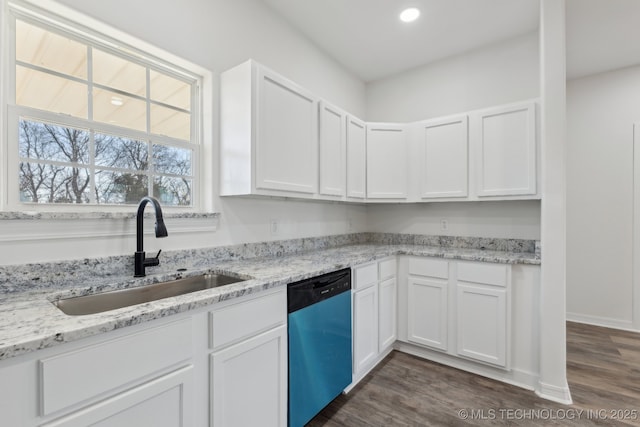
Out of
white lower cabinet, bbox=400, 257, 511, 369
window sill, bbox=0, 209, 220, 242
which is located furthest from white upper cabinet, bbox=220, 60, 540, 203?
white lower cabinet, bbox=400, 257, 511, 369

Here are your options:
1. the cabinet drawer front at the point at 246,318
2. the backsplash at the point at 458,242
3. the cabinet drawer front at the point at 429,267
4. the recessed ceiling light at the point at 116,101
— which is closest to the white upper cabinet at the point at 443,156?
the backsplash at the point at 458,242

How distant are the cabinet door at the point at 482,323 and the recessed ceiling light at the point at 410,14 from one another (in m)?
2.24

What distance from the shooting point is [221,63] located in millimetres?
2047

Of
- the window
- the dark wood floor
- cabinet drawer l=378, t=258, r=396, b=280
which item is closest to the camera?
the window

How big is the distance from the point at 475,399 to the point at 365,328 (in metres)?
0.86

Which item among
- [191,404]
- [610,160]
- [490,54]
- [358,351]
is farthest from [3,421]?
[610,160]

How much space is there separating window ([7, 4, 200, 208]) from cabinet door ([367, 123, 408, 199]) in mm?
1719

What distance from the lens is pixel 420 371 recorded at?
2.40 metres

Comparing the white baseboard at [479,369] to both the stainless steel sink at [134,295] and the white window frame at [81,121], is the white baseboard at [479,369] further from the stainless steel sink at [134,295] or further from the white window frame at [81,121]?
the white window frame at [81,121]

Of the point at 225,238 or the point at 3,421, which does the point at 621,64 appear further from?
the point at 3,421

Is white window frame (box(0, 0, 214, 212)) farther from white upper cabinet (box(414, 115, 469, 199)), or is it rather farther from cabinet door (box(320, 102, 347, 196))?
white upper cabinet (box(414, 115, 469, 199))

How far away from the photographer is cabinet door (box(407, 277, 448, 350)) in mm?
2488

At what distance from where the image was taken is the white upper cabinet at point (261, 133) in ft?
6.12

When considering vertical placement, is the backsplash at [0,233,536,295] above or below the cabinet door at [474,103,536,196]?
below
